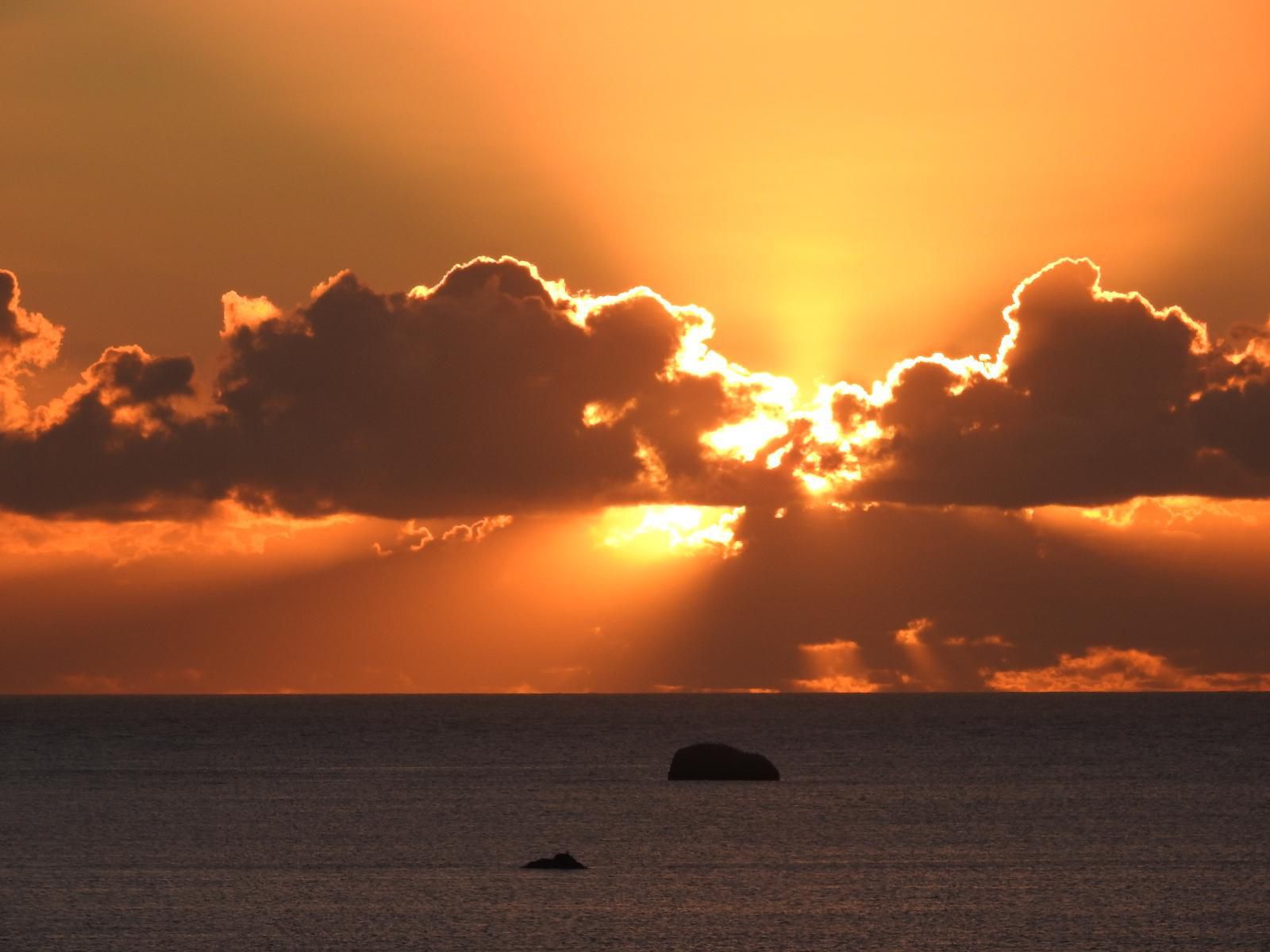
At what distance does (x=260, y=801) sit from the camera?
134 meters

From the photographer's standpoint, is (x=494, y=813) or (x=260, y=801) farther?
(x=260, y=801)

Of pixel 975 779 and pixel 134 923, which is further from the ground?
pixel 975 779

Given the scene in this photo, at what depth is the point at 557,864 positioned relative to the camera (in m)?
86.6

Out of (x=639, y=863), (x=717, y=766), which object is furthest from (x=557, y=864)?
(x=717, y=766)

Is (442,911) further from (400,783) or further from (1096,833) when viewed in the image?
(400,783)

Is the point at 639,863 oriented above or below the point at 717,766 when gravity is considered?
below

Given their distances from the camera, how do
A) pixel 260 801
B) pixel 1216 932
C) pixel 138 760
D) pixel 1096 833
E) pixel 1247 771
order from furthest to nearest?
pixel 138 760, pixel 1247 771, pixel 260 801, pixel 1096 833, pixel 1216 932

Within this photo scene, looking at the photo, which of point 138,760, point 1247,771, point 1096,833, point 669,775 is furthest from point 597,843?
point 138,760

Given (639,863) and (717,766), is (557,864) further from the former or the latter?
(717,766)

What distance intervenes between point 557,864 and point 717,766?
229ft

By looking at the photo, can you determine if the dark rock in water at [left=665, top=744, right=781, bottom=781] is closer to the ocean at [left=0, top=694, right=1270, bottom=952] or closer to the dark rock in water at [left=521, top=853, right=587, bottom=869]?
the ocean at [left=0, top=694, right=1270, bottom=952]

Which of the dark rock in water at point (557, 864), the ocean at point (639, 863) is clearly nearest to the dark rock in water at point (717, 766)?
the ocean at point (639, 863)

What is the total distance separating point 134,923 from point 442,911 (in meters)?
11.5

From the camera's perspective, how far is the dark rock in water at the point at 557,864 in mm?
86188
